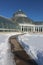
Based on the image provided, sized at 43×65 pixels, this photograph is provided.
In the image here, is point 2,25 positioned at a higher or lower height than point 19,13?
lower

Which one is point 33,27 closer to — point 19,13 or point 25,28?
point 25,28

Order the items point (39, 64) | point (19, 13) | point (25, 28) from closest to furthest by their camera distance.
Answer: point (39, 64) < point (25, 28) < point (19, 13)

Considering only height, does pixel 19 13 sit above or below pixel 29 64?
above

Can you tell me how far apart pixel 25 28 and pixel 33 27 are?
335 inches

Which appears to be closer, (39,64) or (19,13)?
(39,64)

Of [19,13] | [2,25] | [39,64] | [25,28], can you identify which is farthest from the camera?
[19,13]

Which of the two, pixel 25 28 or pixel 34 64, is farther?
pixel 25 28

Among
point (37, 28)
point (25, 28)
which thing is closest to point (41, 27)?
point (37, 28)

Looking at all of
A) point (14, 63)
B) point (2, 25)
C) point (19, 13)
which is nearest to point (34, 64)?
point (14, 63)

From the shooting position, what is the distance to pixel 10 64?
6441 millimetres

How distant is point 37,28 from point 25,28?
31.7 feet

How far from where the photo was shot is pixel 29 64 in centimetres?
649

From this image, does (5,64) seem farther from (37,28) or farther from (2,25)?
(37,28)

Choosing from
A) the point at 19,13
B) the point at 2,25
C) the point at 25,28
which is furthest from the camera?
the point at 19,13
